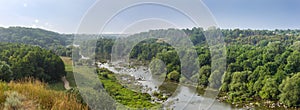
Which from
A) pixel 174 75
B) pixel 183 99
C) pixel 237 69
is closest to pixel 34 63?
pixel 183 99

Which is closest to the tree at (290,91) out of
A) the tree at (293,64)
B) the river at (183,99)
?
the tree at (293,64)

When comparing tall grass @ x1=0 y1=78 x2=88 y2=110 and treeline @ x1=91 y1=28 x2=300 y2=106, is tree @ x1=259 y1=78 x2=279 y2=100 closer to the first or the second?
treeline @ x1=91 y1=28 x2=300 y2=106

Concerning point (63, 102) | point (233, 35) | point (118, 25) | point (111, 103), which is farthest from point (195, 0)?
point (233, 35)

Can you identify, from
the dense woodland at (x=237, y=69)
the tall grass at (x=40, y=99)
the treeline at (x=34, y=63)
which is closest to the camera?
the tall grass at (x=40, y=99)

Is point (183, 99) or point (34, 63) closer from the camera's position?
point (183, 99)

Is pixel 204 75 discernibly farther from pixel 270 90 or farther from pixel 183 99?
pixel 183 99

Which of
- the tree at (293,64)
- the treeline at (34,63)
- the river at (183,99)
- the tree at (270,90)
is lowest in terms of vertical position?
the river at (183,99)

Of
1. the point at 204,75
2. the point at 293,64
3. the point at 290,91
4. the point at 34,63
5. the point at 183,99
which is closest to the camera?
the point at 183,99

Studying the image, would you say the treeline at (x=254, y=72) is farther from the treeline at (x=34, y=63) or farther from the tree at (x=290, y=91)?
the treeline at (x=34, y=63)

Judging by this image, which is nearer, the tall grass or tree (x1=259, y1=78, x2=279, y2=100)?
the tall grass

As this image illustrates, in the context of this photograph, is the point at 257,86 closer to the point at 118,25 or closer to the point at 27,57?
the point at 27,57

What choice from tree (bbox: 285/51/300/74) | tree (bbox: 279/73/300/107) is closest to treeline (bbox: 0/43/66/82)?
tree (bbox: 279/73/300/107)

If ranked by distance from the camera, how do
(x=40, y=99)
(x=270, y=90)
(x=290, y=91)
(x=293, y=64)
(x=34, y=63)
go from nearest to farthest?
(x=40, y=99) → (x=290, y=91) → (x=270, y=90) → (x=34, y=63) → (x=293, y=64)

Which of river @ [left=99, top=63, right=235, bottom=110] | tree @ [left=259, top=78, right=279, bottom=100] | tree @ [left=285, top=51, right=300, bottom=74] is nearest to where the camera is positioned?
river @ [left=99, top=63, right=235, bottom=110]
